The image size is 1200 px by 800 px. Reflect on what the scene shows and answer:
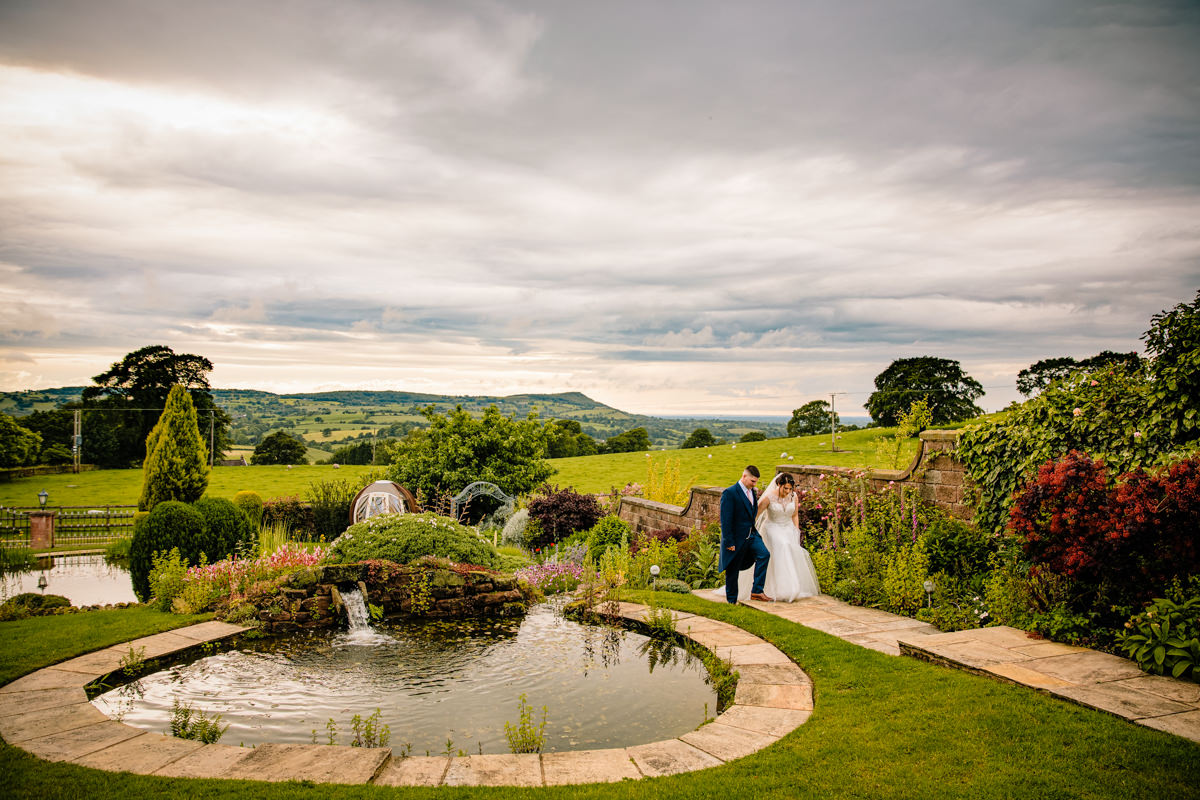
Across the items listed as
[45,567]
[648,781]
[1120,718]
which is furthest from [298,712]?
[45,567]

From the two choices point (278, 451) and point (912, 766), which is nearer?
point (912, 766)

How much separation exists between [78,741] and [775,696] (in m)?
5.09

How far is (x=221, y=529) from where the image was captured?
10.3m

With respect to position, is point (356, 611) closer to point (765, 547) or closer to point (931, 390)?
point (765, 547)

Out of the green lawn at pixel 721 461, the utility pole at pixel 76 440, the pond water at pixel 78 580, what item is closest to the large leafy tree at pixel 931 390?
the green lawn at pixel 721 461

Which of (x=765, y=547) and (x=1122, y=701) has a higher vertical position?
(x=765, y=547)

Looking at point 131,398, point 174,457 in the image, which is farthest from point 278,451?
point 174,457

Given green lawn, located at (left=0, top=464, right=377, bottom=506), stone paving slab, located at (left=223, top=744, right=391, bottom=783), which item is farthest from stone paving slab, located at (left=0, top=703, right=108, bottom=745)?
green lawn, located at (left=0, top=464, right=377, bottom=506)

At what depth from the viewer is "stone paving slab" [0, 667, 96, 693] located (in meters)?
5.35

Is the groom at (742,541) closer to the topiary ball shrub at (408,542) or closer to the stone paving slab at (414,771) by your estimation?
the topiary ball shrub at (408,542)

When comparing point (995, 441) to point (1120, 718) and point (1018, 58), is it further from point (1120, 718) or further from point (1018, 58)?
point (1018, 58)

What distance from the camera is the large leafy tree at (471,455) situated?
18438 mm

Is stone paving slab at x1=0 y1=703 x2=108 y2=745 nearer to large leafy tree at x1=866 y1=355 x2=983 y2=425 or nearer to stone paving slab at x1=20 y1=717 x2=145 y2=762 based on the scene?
stone paving slab at x1=20 y1=717 x2=145 y2=762

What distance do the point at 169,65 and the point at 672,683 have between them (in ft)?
33.4
